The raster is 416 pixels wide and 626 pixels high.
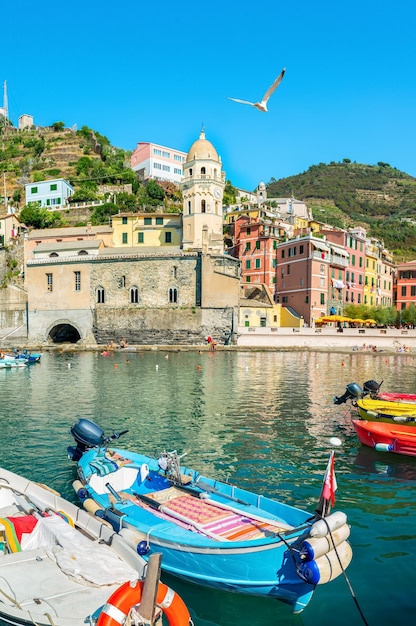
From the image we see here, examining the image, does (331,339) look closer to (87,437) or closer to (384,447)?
(384,447)

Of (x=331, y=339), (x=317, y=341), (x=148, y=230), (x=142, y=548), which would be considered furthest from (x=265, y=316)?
(x=142, y=548)

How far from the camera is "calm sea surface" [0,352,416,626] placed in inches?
297

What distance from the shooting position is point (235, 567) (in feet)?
23.6

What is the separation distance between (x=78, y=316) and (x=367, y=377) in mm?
35415

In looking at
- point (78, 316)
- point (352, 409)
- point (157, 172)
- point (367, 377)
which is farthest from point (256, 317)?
point (157, 172)

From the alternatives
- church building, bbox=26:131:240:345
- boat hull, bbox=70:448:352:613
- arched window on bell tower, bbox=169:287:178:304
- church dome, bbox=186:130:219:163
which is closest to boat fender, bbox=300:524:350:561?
boat hull, bbox=70:448:352:613

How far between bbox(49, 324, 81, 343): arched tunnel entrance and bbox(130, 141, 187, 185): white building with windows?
37.7m

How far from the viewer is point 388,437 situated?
48.2 ft

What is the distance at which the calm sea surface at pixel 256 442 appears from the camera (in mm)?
7539

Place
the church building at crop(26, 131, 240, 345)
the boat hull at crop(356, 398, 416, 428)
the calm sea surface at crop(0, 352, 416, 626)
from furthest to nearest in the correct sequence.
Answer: the church building at crop(26, 131, 240, 345), the boat hull at crop(356, 398, 416, 428), the calm sea surface at crop(0, 352, 416, 626)

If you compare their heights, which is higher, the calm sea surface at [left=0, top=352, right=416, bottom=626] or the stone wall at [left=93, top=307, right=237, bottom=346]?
the stone wall at [left=93, top=307, right=237, bottom=346]

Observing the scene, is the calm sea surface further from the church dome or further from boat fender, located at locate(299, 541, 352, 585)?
the church dome

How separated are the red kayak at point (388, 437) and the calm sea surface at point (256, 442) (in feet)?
0.91

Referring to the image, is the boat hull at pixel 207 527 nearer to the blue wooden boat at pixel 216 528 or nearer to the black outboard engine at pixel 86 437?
the blue wooden boat at pixel 216 528
